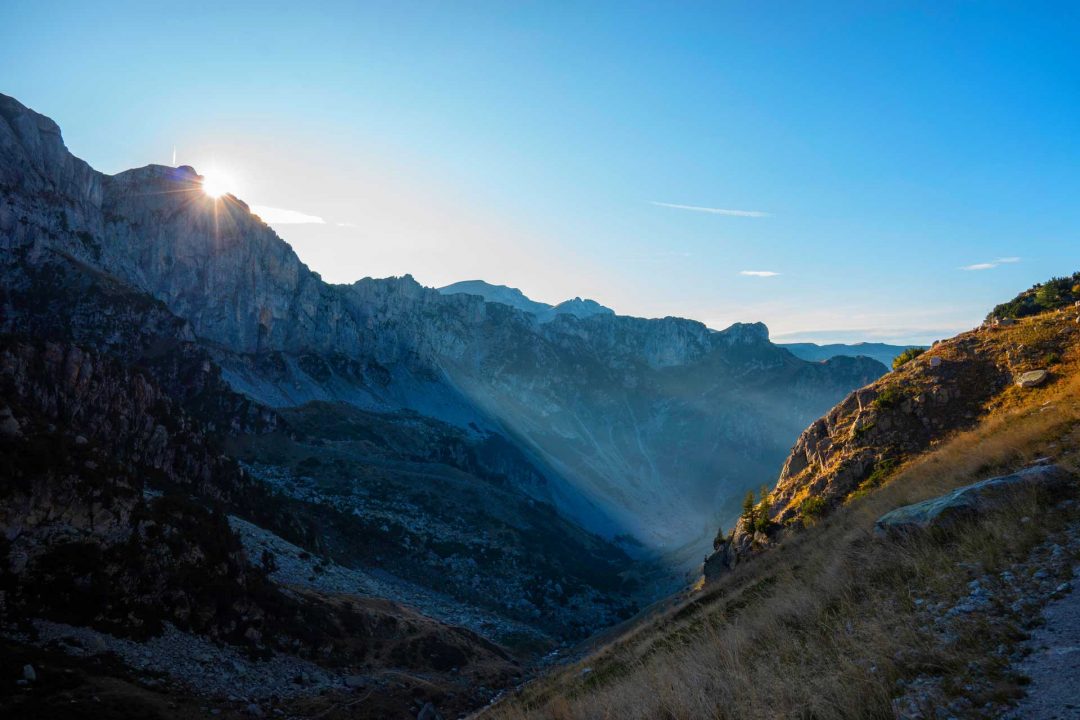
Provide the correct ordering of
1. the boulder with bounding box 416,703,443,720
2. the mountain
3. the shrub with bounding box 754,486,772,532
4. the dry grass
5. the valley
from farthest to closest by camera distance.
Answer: the shrub with bounding box 754,486,772,532 < the boulder with bounding box 416,703,443,720 < the valley < the dry grass < the mountain

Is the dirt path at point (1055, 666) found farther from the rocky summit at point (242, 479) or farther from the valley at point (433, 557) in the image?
the rocky summit at point (242, 479)

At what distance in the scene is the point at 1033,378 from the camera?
81.9 feet

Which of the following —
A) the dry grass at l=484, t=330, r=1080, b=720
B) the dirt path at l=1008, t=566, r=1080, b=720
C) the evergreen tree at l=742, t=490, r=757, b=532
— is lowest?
the evergreen tree at l=742, t=490, r=757, b=532

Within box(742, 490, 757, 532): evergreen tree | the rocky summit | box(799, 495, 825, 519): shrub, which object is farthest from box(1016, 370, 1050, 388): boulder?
the rocky summit

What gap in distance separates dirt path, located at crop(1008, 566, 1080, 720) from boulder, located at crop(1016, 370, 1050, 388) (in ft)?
72.8

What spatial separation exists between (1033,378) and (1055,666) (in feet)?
81.3

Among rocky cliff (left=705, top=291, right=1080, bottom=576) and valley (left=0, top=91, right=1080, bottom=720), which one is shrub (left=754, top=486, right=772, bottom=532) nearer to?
rocky cliff (left=705, top=291, right=1080, bottom=576)

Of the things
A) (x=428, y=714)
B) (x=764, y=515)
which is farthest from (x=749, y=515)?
(x=428, y=714)

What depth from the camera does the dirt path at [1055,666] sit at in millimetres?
5535

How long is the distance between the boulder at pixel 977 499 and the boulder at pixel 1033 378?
16.5 m

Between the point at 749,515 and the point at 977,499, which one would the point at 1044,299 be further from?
the point at 977,499

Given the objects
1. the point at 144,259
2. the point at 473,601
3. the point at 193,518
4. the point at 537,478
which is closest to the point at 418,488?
the point at 473,601

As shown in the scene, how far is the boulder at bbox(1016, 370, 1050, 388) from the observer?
970 inches

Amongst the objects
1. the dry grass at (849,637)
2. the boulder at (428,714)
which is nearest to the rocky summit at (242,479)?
the boulder at (428,714)
